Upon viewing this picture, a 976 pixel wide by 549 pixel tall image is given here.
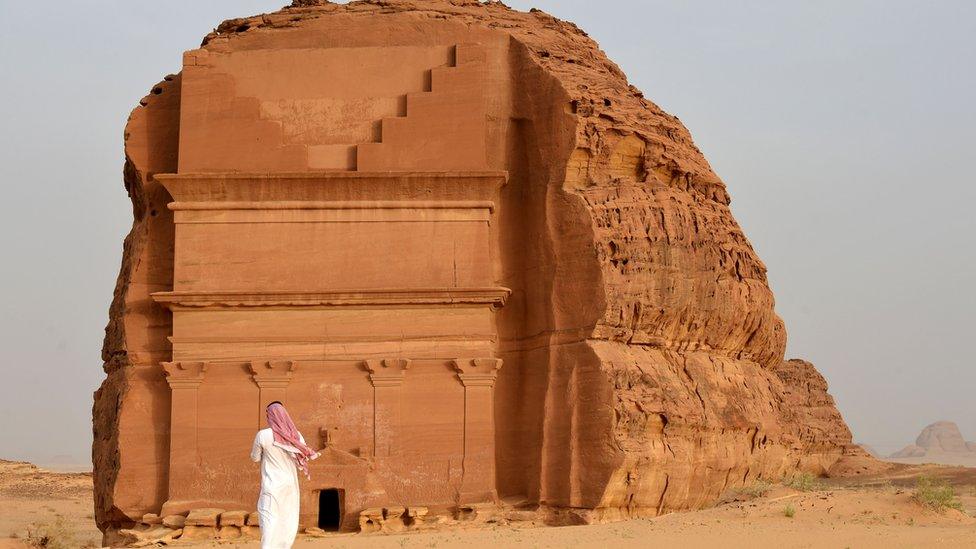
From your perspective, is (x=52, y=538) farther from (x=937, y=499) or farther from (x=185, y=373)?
(x=937, y=499)

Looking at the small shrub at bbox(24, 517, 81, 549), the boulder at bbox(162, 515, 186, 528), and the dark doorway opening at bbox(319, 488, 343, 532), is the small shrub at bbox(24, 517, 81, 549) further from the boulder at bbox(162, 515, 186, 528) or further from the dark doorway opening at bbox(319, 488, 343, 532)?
the dark doorway opening at bbox(319, 488, 343, 532)

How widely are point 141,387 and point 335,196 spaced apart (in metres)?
3.91

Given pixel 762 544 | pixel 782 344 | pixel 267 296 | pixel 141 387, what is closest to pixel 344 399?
pixel 267 296

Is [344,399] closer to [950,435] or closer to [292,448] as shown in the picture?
[292,448]

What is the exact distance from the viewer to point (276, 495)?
12.3m

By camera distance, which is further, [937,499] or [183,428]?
[183,428]

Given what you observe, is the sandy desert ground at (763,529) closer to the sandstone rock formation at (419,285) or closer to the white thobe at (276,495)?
the sandstone rock formation at (419,285)

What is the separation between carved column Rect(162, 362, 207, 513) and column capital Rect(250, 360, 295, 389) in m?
0.74

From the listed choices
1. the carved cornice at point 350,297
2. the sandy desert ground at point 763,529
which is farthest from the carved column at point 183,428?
the sandy desert ground at point 763,529

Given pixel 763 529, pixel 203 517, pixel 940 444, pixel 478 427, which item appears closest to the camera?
pixel 763 529

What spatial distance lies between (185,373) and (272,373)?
1.23 metres

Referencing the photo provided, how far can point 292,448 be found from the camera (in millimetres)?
12453

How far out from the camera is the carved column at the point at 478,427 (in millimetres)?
18938

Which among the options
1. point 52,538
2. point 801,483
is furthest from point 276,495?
point 52,538
